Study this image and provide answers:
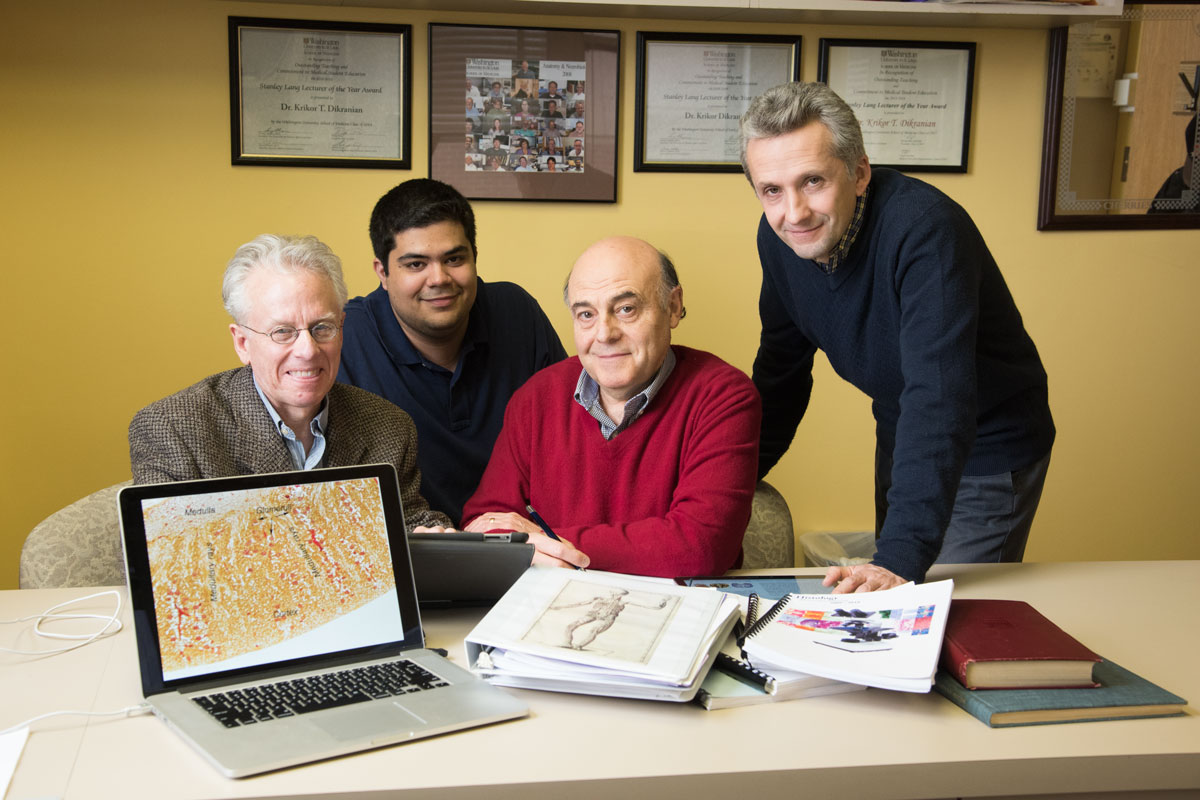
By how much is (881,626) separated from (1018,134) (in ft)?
7.39

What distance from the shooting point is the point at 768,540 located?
2.03 metres

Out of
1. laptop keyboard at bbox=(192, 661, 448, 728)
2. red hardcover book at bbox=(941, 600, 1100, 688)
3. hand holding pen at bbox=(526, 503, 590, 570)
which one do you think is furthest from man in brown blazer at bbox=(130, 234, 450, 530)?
red hardcover book at bbox=(941, 600, 1100, 688)

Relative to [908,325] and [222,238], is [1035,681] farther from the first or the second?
[222,238]

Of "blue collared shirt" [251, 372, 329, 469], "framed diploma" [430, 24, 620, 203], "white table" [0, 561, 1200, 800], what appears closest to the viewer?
"white table" [0, 561, 1200, 800]

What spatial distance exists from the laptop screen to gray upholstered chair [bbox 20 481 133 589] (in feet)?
2.00

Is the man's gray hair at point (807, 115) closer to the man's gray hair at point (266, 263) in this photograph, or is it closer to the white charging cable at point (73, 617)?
the man's gray hair at point (266, 263)

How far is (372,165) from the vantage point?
8.98ft

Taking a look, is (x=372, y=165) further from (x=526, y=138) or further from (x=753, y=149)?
(x=753, y=149)

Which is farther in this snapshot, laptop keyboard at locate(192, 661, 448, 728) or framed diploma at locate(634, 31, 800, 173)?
framed diploma at locate(634, 31, 800, 173)

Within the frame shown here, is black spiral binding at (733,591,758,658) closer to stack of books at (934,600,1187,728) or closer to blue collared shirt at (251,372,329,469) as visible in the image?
stack of books at (934,600,1187,728)

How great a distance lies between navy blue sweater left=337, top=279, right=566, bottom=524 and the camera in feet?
7.32

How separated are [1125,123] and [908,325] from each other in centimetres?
189

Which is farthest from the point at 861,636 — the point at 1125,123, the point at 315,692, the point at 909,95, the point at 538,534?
Answer: the point at 1125,123

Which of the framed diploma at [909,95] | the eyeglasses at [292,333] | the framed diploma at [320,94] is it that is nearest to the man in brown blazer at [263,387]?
the eyeglasses at [292,333]
